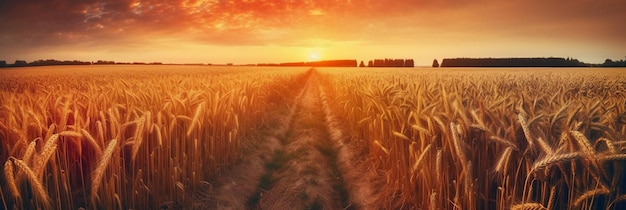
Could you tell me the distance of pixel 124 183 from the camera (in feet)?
10.3

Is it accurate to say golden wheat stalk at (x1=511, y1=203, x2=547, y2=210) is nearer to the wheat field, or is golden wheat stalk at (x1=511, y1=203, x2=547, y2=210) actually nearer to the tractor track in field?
the wheat field

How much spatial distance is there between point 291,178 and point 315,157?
1.13 meters

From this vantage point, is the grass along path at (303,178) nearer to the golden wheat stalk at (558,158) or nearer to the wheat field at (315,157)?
the wheat field at (315,157)

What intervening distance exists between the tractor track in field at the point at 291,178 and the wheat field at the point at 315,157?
0.02 m

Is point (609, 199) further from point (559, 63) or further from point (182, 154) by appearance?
point (559, 63)

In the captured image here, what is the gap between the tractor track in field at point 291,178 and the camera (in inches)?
185

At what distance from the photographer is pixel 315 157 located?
21.9 feet

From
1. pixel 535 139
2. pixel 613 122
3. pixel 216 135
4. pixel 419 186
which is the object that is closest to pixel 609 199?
pixel 535 139

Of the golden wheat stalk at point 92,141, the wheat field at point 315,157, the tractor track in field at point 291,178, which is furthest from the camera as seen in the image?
the tractor track in field at point 291,178

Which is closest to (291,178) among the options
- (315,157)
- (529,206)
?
(315,157)

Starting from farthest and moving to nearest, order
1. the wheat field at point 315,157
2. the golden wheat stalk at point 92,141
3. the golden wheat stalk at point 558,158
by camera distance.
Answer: the golden wheat stalk at point 92,141 < the wheat field at point 315,157 < the golden wheat stalk at point 558,158

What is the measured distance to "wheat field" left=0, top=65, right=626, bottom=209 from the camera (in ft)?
7.76

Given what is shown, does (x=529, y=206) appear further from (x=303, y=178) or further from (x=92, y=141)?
(x=303, y=178)

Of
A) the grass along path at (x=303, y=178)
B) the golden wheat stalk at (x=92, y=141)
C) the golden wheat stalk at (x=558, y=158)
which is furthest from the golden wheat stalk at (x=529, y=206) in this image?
the grass along path at (x=303, y=178)
